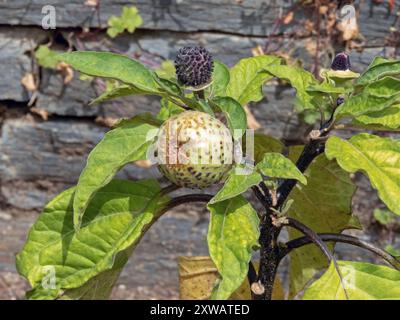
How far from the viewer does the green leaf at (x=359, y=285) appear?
0.93 metres

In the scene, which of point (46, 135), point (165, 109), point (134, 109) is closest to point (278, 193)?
point (165, 109)

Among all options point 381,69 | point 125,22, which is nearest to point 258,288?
point 381,69

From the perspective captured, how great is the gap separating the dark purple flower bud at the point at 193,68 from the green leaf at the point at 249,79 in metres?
0.15

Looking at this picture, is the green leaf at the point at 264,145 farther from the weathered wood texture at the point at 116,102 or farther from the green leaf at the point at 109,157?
the weathered wood texture at the point at 116,102

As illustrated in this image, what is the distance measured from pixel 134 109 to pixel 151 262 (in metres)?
0.55

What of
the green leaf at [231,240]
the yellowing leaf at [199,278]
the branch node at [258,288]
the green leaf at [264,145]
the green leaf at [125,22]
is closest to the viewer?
the green leaf at [231,240]

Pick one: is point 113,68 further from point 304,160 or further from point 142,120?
point 304,160

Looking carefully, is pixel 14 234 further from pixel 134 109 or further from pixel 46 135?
pixel 134 109

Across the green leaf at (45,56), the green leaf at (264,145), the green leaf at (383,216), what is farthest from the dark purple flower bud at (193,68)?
the green leaf at (383,216)

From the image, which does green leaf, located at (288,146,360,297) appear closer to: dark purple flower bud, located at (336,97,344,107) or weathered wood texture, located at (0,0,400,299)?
dark purple flower bud, located at (336,97,344,107)

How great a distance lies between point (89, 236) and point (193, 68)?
30cm

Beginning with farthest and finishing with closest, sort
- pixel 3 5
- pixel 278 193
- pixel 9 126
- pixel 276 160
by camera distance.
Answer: pixel 9 126
pixel 3 5
pixel 278 193
pixel 276 160

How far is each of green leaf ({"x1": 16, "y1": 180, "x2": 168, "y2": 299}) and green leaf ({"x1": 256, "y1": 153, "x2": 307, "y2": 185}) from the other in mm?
192

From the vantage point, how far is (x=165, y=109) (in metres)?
1.12
